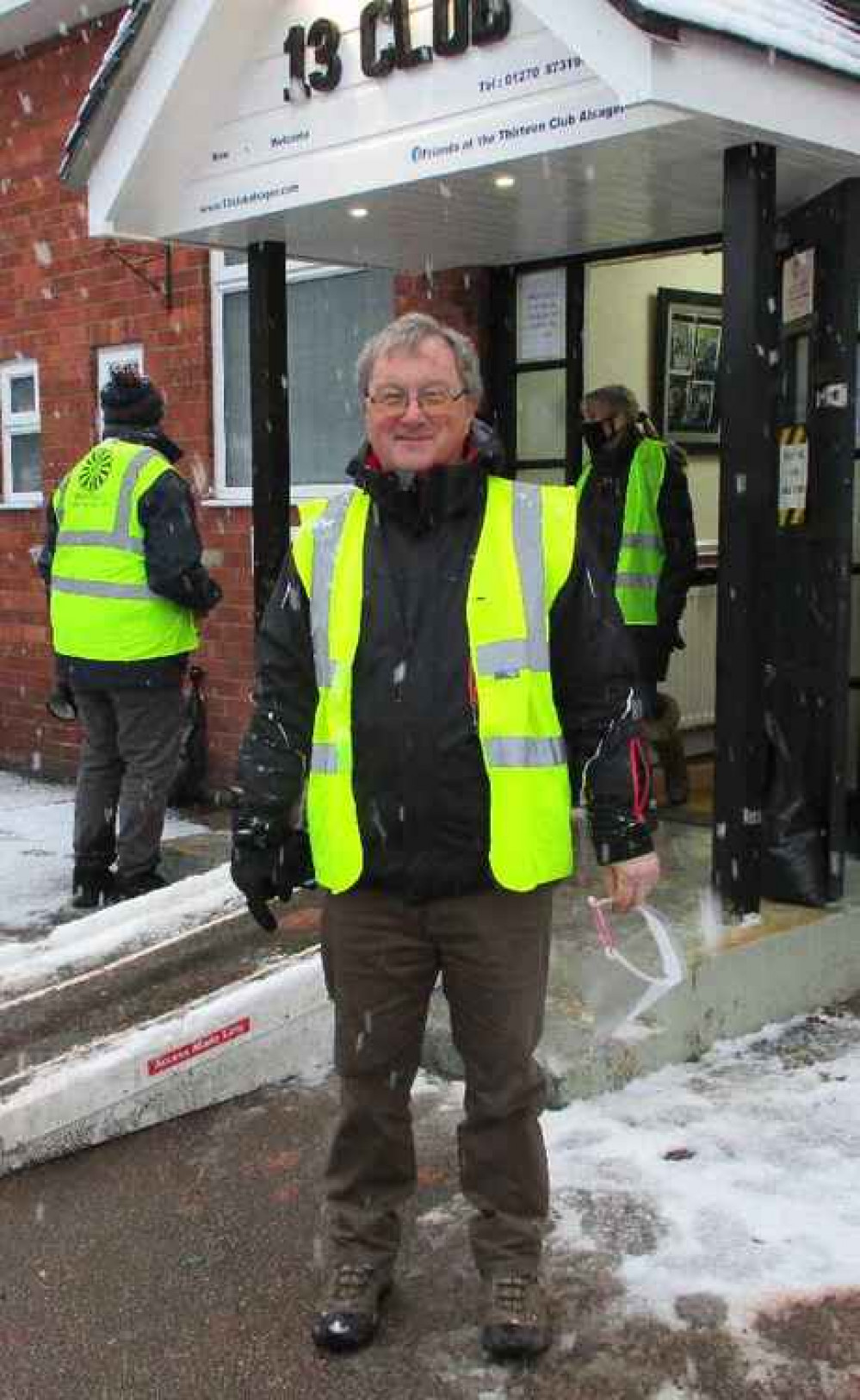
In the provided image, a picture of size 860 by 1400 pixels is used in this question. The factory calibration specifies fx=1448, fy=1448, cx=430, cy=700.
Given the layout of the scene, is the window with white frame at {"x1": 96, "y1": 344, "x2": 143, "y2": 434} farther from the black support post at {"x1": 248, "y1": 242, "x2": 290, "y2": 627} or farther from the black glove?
the black glove

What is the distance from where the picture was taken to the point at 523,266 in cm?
668

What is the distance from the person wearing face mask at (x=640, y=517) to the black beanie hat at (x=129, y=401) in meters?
1.79

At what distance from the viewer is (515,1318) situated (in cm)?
289

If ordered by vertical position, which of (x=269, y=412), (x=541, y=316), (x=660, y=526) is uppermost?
(x=541, y=316)

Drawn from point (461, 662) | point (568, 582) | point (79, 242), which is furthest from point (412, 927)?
point (79, 242)

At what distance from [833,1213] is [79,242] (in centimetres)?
747

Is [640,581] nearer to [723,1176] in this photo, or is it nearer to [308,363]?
[308,363]

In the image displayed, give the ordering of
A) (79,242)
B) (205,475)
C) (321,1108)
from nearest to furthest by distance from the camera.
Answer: (321,1108)
(205,475)
(79,242)

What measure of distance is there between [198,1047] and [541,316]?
13.1 ft

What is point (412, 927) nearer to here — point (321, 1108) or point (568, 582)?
point (568, 582)

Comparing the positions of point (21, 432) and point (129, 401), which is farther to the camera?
point (21, 432)

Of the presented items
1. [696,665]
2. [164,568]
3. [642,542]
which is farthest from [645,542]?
[164,568]

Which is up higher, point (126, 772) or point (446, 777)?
point (446, 777)

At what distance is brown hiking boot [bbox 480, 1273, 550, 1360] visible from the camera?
2.88 m
